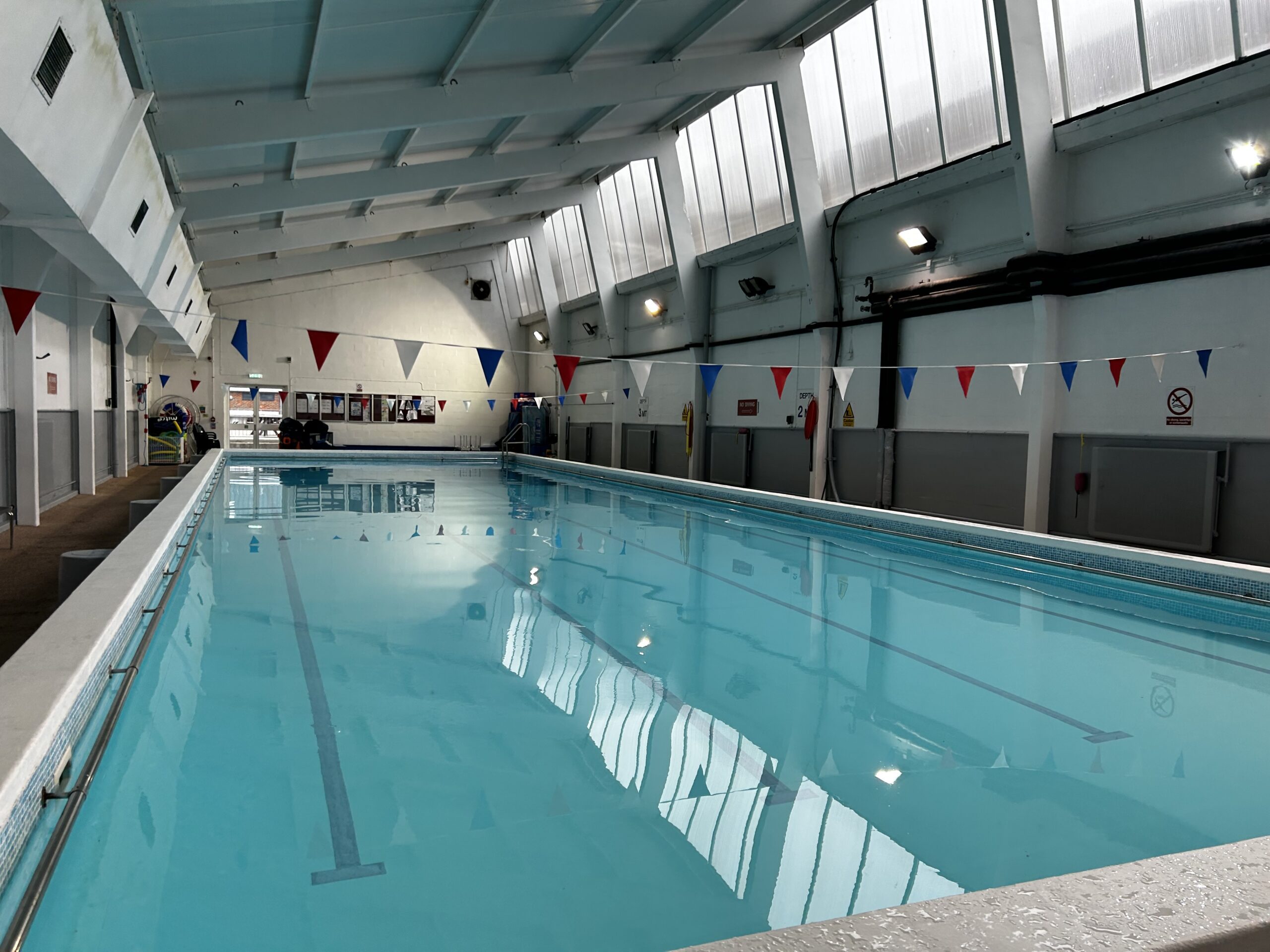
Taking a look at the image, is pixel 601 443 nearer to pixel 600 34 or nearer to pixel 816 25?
pixel 816 25

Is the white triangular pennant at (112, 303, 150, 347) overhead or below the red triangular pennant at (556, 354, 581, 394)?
overhead

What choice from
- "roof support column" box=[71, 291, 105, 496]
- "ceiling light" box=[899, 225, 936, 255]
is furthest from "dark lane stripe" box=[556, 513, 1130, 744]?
"roof support column" box=[71, 291, 105, 496]

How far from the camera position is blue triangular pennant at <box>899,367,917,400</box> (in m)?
10.4

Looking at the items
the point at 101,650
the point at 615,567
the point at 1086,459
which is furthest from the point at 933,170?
the point at 101,650

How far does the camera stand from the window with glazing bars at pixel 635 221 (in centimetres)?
1666

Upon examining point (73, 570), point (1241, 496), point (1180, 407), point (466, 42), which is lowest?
point (73, 570)

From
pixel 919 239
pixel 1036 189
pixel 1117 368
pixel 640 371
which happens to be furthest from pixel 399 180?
pixel 1117 368

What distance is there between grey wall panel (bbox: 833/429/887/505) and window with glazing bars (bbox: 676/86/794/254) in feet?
11.5

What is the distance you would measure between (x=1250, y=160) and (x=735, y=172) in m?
8.34

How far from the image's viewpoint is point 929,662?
13.6 feet

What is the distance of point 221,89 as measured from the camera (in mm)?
8180

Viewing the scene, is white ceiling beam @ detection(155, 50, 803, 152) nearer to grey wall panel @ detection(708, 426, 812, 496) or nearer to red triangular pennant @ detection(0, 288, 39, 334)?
red triangular pennant @ detection(0, 288, 39, 334)

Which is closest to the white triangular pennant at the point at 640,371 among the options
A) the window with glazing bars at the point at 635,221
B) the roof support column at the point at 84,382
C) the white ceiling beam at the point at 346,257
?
the window with glazing bars at the point at 635,221

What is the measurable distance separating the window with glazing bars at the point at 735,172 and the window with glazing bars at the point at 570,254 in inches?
184
